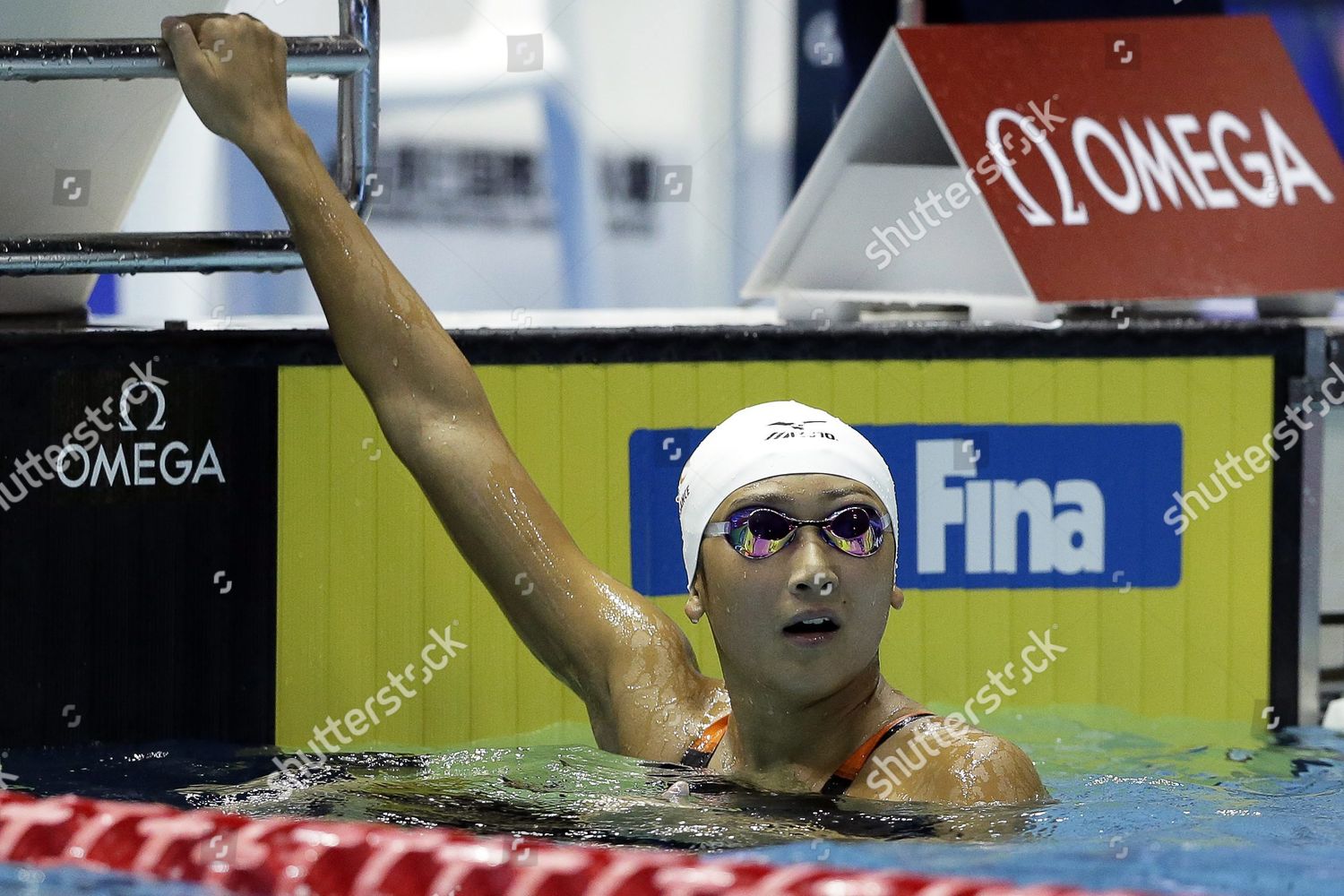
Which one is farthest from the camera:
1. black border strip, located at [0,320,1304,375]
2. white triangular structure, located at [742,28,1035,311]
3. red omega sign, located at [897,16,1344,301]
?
white triangular structure, located at [742,28,1035,311]

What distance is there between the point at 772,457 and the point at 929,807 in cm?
50

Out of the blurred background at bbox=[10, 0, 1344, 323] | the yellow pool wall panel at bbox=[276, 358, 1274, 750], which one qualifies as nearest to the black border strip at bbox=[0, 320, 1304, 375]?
the yellow pool wall panel at bbox=[276, 358, 1274, 750]

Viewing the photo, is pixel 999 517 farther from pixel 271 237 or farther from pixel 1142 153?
pixel 271 237

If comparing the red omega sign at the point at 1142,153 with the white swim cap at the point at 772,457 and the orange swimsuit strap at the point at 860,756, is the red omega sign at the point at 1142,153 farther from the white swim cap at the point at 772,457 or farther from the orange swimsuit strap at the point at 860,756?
the orange swimsuit strap at the point at 860,756

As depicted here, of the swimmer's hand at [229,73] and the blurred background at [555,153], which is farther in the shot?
the blurred background at [555,153]

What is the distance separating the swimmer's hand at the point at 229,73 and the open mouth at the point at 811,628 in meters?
1.11

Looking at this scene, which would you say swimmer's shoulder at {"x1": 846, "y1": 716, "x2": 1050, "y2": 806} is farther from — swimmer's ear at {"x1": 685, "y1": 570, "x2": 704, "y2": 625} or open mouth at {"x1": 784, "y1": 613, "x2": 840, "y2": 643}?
swimmer's ear at {"x1": 685, "y1": 570, "x2": 704, "y2": 625}

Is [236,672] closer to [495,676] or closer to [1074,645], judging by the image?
[495,676]

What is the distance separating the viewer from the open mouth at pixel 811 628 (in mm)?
2232

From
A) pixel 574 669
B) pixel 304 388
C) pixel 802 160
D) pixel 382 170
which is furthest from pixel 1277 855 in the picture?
pixel 382 170

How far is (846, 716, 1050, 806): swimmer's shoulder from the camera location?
2217 mm

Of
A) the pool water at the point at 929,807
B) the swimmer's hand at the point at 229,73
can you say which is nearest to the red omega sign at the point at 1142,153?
the pool water at the point at 929,807

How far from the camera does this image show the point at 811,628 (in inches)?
89.9

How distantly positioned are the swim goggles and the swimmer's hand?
3.19 feet
